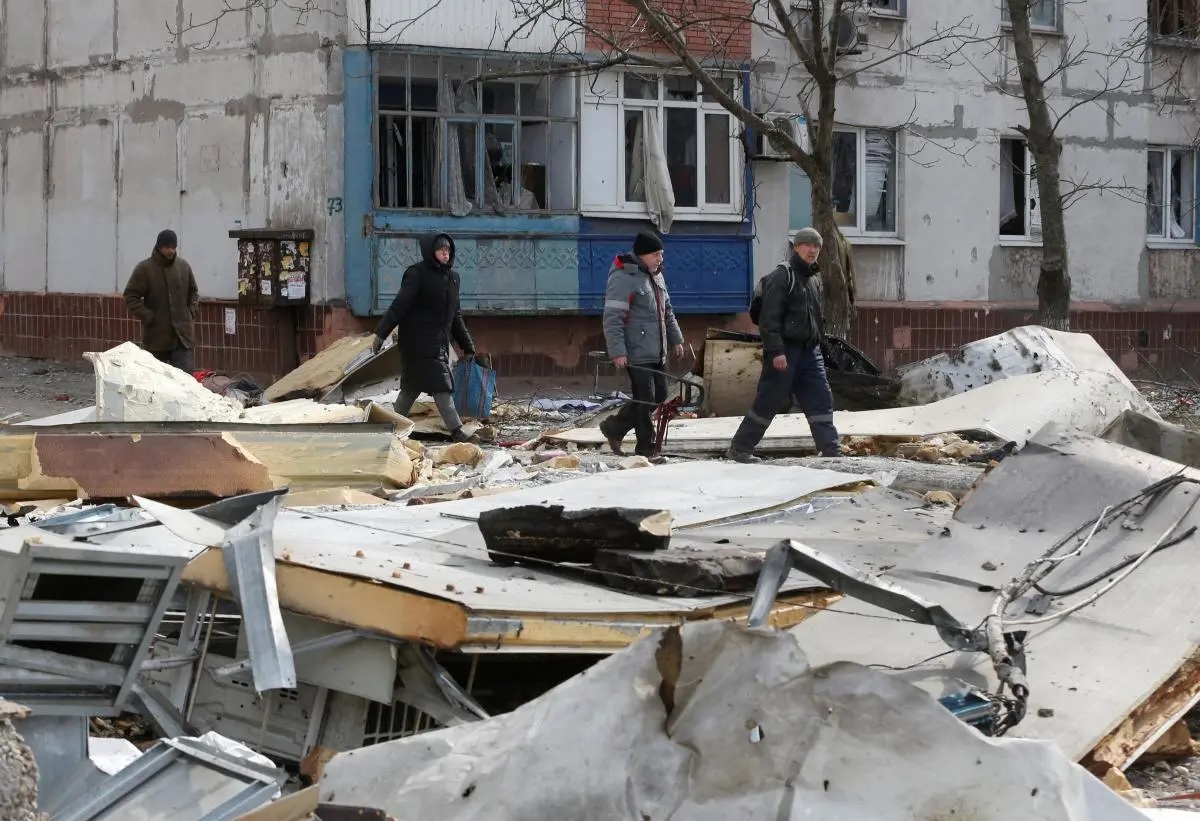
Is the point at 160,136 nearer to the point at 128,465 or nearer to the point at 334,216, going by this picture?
the point at 334,216

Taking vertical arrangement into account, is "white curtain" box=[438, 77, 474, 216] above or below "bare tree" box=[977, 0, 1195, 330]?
below

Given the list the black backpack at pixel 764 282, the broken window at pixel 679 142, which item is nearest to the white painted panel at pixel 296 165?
the broken window at pixel 679 142

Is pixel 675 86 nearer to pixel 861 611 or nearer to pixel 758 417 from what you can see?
pixel 758 417

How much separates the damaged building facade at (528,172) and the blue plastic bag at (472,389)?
11.5 feet

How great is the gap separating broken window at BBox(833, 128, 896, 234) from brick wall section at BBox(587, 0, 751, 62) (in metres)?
2.10

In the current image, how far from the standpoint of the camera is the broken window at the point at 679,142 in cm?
1762

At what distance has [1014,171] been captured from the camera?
2059 cm

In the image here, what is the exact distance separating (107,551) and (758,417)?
6.97 metres

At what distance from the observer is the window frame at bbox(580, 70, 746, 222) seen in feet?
57.4

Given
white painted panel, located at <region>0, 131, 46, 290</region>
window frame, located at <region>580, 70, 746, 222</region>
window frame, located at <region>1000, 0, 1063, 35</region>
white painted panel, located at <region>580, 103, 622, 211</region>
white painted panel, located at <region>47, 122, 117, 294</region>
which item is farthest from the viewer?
window frame, located at <region>1000, 0, 1063, 35</region>

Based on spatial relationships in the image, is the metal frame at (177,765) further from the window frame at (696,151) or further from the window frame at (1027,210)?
the window frame at (1027,210)

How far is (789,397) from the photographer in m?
10.6

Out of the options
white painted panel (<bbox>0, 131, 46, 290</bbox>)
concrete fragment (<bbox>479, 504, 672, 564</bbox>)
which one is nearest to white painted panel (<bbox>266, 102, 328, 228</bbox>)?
white painted panel (<bbox>0, 131, 46, 290</bbox>)

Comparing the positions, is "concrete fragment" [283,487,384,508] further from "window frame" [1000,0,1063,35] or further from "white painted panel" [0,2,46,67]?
"window frame" [1000,0,1063,35]
